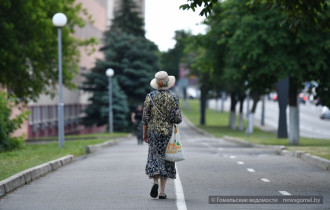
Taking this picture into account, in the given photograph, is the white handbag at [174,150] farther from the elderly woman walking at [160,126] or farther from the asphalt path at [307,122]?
the asphalt path at [307,122]

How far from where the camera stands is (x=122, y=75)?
210 ft

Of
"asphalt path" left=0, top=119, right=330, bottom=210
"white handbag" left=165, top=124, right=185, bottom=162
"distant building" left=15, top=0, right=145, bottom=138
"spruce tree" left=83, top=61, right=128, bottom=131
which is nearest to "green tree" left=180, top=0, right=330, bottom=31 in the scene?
"asphalt path" left=0, top=119, right=330, bottom=210

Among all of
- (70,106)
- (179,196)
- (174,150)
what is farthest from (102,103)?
(174,150)

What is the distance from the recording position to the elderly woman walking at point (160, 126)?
35.4 feet

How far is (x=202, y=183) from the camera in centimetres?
1318

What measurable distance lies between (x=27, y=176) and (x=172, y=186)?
9.33ft

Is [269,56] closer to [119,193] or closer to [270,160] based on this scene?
[270,160]

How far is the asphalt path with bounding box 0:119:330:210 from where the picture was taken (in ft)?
33.7

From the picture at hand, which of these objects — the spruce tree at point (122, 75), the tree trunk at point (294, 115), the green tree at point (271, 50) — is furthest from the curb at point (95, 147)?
the spruce tree at point (122, 75)

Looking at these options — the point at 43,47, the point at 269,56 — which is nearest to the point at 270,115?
the point at 43,47

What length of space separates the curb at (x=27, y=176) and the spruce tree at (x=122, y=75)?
40.7 meters

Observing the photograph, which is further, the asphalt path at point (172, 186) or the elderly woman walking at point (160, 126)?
the elderly woman walking at point (160, 126)

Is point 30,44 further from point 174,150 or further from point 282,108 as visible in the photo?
point 174,150

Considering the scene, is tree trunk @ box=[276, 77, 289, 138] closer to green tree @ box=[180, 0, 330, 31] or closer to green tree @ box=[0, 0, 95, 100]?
green tree @ box=[0, 0, 95, 100]
